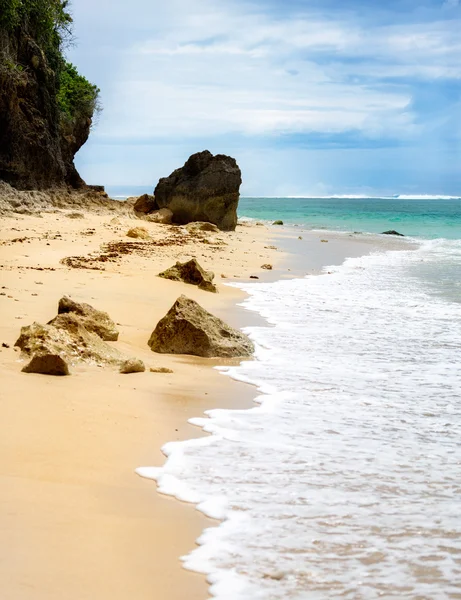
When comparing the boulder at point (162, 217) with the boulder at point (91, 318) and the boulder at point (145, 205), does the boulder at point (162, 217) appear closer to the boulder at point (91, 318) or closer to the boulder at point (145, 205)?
the boulder at point (145, 205)

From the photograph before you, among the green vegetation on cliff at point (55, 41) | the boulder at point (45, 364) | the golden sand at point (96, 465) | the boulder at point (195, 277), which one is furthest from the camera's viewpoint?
the green vegetation on cliff at point (55, 41)

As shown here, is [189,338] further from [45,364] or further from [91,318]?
[45,364]

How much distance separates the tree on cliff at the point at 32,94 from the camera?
76.3 ft

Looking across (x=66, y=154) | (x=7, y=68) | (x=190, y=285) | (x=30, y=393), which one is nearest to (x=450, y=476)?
(x=30, y=393)

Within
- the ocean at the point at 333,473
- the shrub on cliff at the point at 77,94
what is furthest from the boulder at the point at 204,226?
the ocean at the point at 333,473

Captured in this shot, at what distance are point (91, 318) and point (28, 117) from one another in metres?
20.6

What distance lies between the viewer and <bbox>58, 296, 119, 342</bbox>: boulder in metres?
6.33

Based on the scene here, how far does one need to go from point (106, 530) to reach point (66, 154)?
28.0 metres

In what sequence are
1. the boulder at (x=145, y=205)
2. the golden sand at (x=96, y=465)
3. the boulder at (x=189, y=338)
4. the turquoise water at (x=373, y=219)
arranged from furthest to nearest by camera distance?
the turquoise water at (x=373, y=219) < the boulder at (x=145, y=205) < the boulder at (x=189, y=338) < the golden sand at (x=96, y=465)

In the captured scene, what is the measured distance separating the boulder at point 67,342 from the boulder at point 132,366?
150 mm

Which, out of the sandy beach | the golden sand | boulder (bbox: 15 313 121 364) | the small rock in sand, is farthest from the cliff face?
the small rock in sand

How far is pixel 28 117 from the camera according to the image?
25.1 m

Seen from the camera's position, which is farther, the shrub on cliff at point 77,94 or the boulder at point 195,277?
the shrub on cliff at point 77,94

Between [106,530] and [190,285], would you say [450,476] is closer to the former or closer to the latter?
[106,530]
